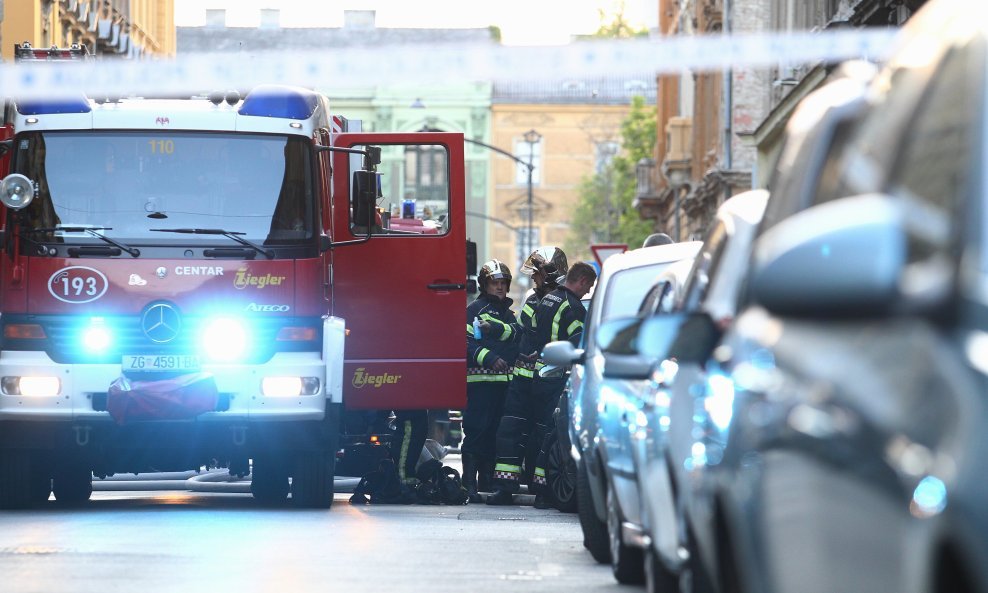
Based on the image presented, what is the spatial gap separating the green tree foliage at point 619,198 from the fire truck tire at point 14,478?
49821 mm

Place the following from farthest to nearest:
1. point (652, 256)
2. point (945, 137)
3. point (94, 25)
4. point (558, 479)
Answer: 1. point (94, 25)
2. point (558, 479)
3. point (652, 256)
4. point (945, 137)

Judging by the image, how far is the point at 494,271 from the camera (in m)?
16.5

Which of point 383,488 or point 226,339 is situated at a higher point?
point 226,339

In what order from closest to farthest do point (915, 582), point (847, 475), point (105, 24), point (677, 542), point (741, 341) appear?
point (915, 582) < point (847, 475) < point (741, 341) < point (677, 542) < point (105, 24)

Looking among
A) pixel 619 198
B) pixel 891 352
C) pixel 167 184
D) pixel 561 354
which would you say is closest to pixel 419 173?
pixel 619 198

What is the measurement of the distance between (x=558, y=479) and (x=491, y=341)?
195 cm

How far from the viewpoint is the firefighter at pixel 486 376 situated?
16375mm

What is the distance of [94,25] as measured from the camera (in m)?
47.4

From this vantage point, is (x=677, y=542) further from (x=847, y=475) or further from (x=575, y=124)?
(x=575, y=124)

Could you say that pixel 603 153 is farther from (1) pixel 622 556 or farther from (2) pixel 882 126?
(2) pixel 882 126

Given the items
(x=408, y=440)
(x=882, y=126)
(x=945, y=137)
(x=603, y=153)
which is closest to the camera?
(x=945, y=137)

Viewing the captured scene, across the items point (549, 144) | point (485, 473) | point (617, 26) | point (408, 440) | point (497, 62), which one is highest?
point (617, 26)

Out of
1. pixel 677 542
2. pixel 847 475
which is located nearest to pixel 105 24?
pixel 677 542

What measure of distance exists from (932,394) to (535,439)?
42.2ft
